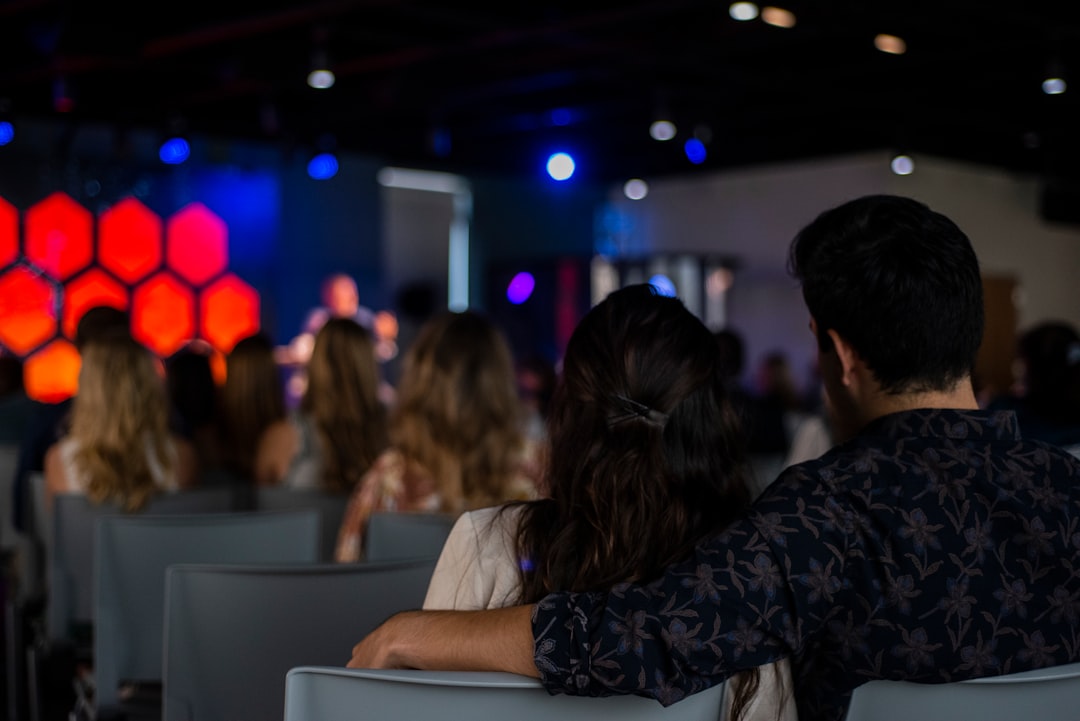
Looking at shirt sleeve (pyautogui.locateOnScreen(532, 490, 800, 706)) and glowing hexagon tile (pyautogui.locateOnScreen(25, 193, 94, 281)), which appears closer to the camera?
shirt sleeve (pyautogui.locateOnScreen(532, 490, 800, 706))

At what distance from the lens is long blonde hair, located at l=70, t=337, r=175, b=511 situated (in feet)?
10.3

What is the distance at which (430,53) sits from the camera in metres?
8.22

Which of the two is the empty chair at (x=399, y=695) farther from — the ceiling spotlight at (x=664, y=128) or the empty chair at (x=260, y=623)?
the ceiling spotlight at (x=664, y=128)

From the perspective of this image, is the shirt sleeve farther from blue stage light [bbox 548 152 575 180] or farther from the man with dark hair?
blue stage light [bbox 548 152 575 180]

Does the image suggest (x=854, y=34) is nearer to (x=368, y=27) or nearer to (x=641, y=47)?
(x=641, y=47)

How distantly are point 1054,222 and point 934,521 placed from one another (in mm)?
11931

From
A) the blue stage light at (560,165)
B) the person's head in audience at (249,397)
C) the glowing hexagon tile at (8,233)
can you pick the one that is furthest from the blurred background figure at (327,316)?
the person's head in audience at (249,397)

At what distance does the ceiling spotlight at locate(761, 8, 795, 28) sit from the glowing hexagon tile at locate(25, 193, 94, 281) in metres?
6.11

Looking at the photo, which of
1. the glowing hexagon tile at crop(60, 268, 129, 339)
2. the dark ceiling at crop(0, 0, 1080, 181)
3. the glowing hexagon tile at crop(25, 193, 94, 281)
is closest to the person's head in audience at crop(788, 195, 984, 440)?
the dark ceiling at crop(0, 0, 1080, 181)

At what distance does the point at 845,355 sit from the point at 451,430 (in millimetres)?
1485

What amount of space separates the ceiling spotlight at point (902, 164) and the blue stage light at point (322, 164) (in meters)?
4.88

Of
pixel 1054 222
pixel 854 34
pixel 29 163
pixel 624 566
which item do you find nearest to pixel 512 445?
pixel 624 566

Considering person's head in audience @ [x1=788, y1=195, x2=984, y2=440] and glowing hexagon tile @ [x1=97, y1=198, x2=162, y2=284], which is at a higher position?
glowing hexagon tile @ [x1=97, y1=198, x2=162, y2=284]

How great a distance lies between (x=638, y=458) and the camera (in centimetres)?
136
